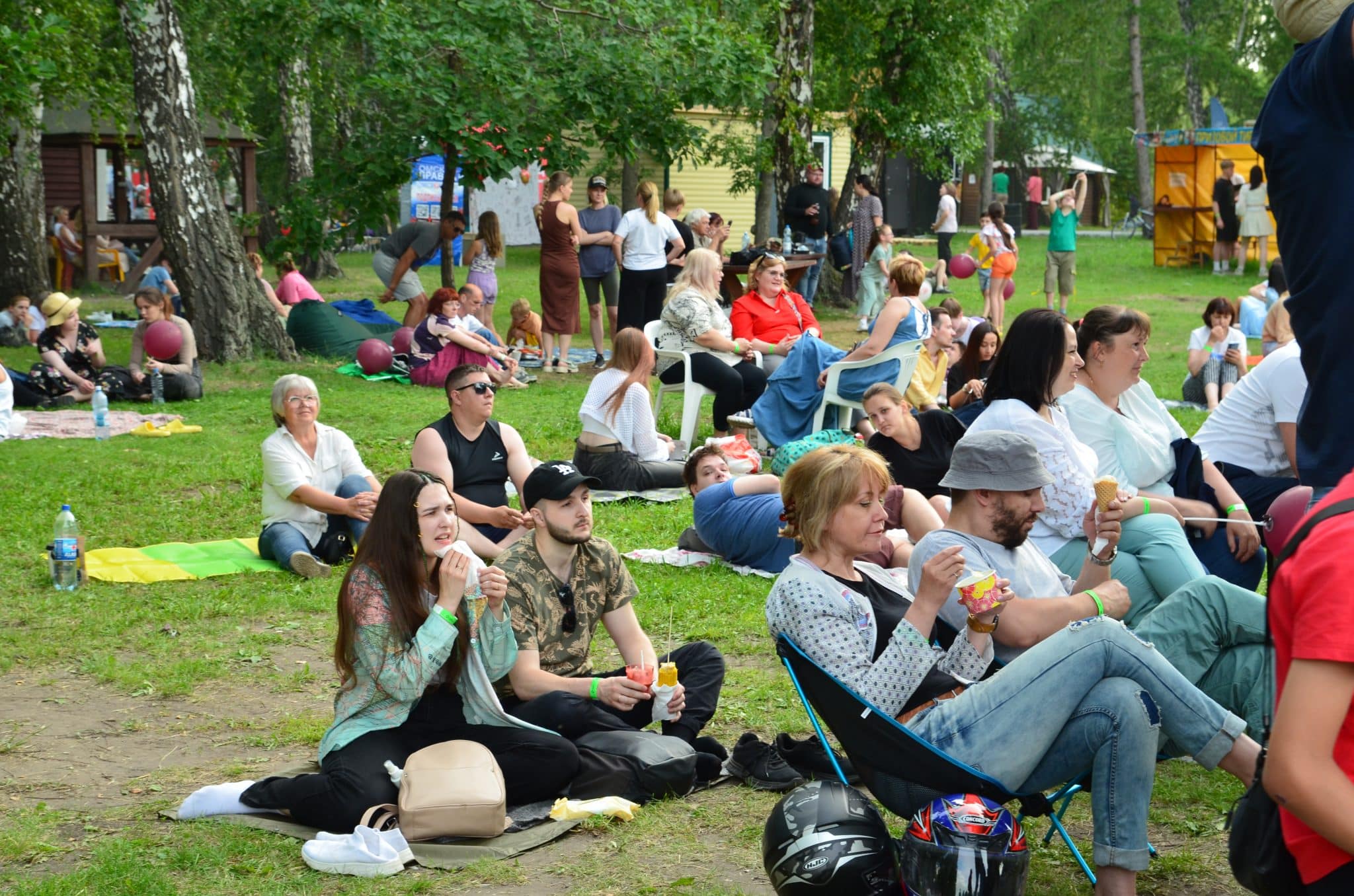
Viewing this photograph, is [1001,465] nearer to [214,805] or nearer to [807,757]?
[807,757]

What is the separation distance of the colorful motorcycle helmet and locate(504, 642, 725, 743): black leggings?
5.35 feet

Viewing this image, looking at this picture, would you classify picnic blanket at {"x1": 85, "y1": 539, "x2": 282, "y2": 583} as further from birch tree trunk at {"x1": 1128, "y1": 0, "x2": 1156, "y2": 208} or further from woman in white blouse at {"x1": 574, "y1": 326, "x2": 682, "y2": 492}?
birch tree trunk at {"x1": 1128, "y1": 0, "x2": 1156, "y2": 208}

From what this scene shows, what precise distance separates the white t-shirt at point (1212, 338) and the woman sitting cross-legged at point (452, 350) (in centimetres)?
615

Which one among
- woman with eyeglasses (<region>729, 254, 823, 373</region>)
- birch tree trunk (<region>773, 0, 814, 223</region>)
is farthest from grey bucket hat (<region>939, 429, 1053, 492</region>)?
birch tree trunk (<region>773, 0, 814, 223</region>)

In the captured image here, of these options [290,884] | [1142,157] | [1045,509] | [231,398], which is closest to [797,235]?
[231,398]

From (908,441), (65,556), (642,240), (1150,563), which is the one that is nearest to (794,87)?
(642,240)

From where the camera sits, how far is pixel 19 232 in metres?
18.7

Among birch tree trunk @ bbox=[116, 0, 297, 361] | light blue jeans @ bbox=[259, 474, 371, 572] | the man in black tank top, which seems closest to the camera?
the man in black tank top

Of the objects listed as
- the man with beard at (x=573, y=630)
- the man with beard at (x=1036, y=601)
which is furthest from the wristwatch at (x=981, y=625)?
the man with beard at (x=573, y=630)

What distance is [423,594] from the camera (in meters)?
4.51

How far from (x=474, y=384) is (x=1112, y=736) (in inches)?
173

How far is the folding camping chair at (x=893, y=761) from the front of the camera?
3576 mm

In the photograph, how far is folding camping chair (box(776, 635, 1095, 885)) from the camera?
3.58m

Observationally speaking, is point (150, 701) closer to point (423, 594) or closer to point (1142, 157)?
point (423, 594)
